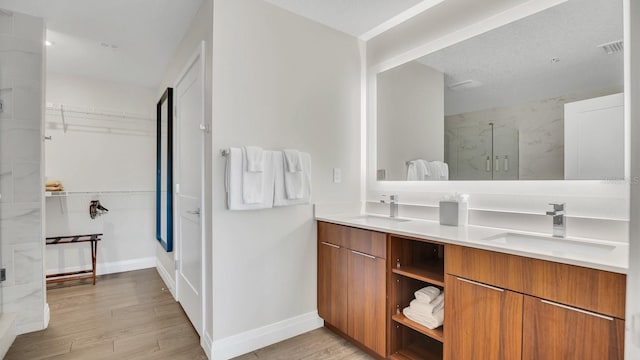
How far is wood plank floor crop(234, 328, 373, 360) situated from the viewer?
2041 millimetres

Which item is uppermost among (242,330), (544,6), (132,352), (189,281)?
(544,6)

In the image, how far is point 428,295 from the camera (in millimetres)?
1755

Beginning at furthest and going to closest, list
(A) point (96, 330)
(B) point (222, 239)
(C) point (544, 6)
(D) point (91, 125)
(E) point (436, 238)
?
(D) point (91, 125)
(A) point (96, 330)
(B) point (222, 239)
(C) point (544, 6)
(E) point (436, 238)

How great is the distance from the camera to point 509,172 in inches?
74.2

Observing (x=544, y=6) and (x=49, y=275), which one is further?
(x=49, y=275)

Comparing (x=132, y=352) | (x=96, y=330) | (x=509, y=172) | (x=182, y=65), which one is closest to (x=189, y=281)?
(x=132, y=352)

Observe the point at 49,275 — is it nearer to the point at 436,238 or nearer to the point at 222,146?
the point at 222,146

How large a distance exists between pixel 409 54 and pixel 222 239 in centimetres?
198

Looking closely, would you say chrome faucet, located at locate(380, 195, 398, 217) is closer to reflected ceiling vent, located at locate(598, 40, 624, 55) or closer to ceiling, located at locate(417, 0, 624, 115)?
ceiling, located at locate(417, 0, 624, 115)

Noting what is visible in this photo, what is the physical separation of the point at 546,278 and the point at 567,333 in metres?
0.20

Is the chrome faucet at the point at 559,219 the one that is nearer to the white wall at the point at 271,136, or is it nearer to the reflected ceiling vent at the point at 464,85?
the reflected ceiling vent at the point at 464,85

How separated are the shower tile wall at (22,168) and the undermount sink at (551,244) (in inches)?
128

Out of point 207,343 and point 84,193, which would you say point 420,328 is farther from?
point 84,193

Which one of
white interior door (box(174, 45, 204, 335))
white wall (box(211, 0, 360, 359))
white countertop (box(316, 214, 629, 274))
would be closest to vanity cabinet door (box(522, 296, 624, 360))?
white countertop (box(316, 214, 629, 274))
